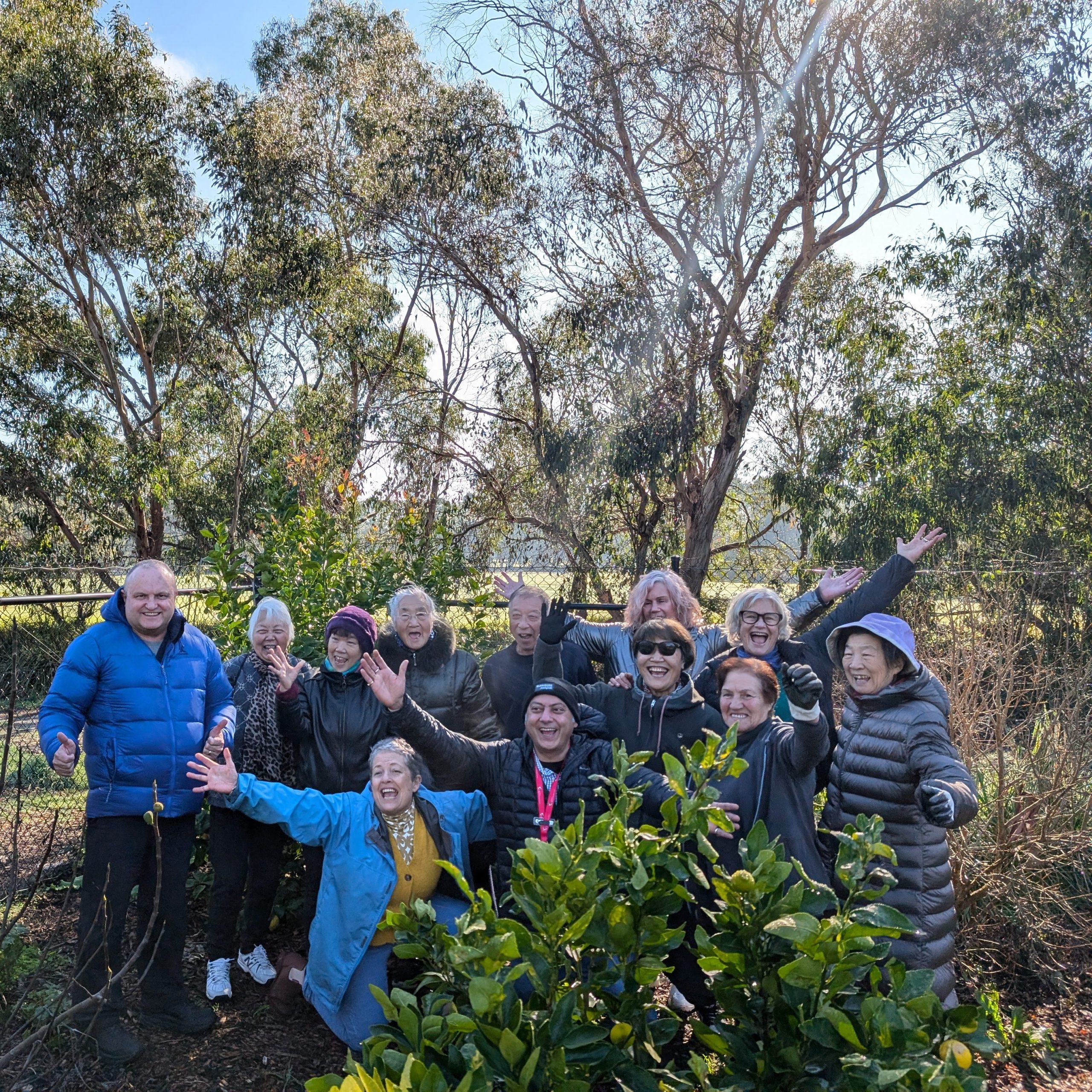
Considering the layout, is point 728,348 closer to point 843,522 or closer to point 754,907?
point 843,522

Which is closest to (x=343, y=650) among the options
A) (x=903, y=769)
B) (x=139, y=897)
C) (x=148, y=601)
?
(x=148, y=601)

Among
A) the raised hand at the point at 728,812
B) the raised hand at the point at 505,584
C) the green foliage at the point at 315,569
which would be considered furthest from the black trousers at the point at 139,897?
the raised hand at the point at 505,584

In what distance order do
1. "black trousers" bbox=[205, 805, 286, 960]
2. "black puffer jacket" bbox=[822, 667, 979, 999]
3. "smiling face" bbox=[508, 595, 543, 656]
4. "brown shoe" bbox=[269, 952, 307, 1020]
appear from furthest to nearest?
"smiling face" bbox=[508, 595, 543, 656] → "black trousers" bbox=[205, 805, 286, 960] → "brown shoe" bbox=[269, 952, 307, 1020] → "black puffer jacket" bbox=[822, 667, 979, 999]

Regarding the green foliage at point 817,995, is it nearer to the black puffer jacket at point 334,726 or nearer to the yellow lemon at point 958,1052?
the yellow lemon at point 958,1052

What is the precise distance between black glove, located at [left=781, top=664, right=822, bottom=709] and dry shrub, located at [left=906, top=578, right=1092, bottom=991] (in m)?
1.81

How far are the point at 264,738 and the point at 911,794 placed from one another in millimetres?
2465

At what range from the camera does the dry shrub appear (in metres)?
4.16

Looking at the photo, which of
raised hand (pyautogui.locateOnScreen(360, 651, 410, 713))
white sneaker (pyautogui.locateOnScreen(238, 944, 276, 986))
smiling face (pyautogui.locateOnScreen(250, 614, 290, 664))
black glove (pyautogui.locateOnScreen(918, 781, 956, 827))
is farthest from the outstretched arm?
black glove (pyautogui.locateOnScreen(918, 781, 956, 827))

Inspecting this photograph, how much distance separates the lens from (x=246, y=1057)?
3.46 metres

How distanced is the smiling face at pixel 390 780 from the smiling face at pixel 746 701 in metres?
1.15

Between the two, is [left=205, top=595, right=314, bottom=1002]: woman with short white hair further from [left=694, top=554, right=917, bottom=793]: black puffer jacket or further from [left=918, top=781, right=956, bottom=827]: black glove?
[left=918, top=781, right=956, bottom=827]: black glove

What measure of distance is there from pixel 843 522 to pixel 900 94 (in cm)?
515

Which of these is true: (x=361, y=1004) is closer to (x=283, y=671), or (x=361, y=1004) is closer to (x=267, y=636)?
(x=283, y=671)

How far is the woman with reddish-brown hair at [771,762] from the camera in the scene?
310cm
